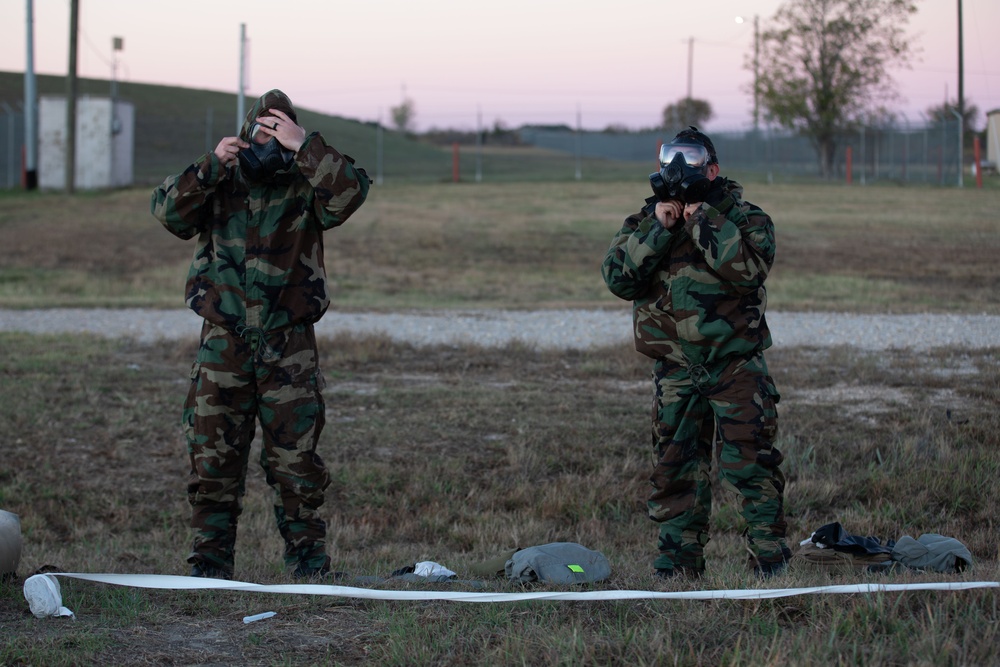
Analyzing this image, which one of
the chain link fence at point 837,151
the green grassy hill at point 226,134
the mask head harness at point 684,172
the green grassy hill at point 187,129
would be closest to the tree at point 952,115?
the chain link fence at point 837,151

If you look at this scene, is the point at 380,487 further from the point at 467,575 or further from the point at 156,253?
the point at 156,253

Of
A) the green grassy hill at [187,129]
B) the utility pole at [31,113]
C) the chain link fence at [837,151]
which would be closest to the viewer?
the utility pole at [31,113]

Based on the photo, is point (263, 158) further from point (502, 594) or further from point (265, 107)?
point (502, 594)

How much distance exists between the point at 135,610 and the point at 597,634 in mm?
1578

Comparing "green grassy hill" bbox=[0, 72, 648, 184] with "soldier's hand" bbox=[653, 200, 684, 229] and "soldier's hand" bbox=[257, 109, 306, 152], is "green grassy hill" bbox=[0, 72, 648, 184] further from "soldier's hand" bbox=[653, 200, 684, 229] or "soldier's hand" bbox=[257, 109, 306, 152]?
"soldier's hand" bbox=[653, 200, 684, 229]

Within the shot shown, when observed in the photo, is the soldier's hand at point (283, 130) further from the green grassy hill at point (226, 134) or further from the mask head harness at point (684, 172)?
the green grassy hill at point (226, 134)

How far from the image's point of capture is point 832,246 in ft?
63.3

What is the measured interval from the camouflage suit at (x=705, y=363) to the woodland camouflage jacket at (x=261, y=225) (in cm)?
116

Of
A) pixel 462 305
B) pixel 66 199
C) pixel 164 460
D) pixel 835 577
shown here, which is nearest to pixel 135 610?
pixel 835 577

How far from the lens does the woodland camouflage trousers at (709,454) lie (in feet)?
13.2

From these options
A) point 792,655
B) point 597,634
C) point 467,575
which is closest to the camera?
point 792,655

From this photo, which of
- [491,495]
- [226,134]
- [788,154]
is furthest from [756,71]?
Result: [491,495]

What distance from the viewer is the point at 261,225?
13.9ft

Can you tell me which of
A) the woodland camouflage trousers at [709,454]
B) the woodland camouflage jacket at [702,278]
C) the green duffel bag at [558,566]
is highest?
the woodland camouflage jacket at [702,278]
